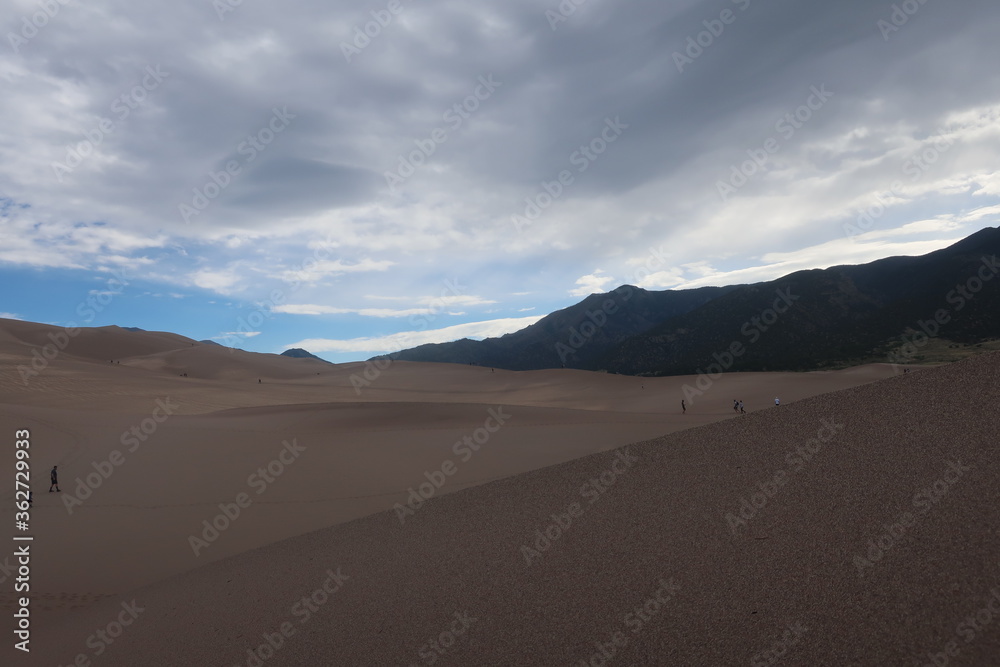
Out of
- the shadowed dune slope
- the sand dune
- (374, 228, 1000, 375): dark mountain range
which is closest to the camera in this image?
the shadowed dune slope

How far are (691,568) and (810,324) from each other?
10570 cm

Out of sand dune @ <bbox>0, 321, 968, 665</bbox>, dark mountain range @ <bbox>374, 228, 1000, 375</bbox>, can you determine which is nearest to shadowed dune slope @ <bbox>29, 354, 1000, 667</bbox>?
sand dune @ <bbox>0, 321, 968, 665</bbox>

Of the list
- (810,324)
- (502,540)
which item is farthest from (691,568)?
(810,324)

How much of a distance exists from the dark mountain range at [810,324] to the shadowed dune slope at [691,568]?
56574 millimetres

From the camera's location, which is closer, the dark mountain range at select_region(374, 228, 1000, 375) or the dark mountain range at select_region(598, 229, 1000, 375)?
the dark mountain range at select_region(598, 229, 1000, 375)

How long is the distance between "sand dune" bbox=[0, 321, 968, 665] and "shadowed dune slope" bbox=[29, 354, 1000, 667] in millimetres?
32

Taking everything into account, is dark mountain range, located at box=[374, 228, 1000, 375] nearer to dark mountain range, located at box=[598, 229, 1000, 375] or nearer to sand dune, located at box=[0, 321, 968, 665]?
dark mountain range, located at box=[598, 229, 1000, 375]

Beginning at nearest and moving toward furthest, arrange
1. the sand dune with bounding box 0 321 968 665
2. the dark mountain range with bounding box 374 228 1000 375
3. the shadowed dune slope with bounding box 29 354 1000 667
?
the shadowed dune slope with bounding box 29 354 1000 667
the sand dune with bounding box 0 321 968 665
the dark mountain range with bounding box 374 228 1000 375

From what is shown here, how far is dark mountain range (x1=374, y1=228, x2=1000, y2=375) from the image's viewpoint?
68625 mm

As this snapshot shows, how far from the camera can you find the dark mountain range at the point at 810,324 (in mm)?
68625

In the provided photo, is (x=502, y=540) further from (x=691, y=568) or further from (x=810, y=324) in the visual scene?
(x=810, y=324)

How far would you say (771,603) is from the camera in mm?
4711

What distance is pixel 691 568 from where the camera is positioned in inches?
220

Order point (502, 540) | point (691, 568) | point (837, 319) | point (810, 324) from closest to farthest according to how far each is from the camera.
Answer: point (691, 568)
point (502, 540)
point (810, 324)
point (837, 319)
